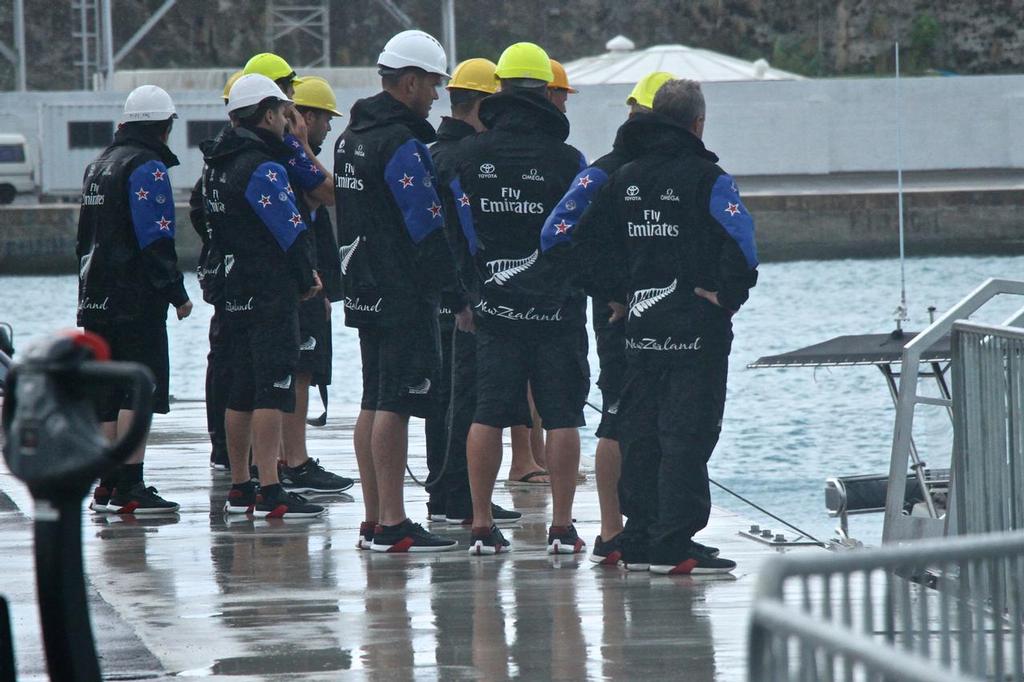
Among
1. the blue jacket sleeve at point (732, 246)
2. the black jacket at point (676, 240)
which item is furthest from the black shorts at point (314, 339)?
the blue jacket sleeve at point (732, 246)

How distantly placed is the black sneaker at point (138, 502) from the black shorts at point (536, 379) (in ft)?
6.59

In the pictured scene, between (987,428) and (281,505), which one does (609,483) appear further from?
(281,505)

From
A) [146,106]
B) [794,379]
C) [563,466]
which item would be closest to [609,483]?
[563,466]

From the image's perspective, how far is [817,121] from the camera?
170 feet

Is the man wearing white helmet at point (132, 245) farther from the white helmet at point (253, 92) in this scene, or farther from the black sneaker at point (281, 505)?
the black sneaker at point (281, 505)

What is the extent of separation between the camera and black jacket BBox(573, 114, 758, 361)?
6.52 m

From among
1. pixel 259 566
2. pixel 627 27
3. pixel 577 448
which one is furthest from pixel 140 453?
pixel 627 27

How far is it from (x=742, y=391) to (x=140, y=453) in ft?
68.0

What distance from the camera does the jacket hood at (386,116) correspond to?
7090 mm

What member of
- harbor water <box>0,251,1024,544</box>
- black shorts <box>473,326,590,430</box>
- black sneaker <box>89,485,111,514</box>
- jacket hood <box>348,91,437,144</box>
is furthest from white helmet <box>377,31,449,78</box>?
harbor water <box>0,251,1024,544</box>

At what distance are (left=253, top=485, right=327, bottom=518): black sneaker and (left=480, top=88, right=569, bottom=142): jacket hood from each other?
6.87 ft

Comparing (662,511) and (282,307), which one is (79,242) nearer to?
(282,307)

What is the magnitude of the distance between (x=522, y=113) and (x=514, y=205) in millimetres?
368

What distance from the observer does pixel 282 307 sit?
773 centimetres
